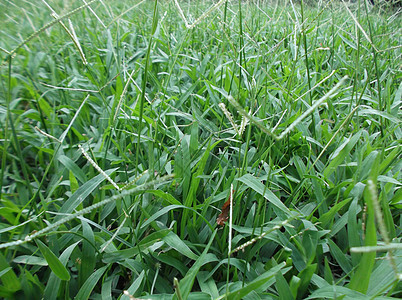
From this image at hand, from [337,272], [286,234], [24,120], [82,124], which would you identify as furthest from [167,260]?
[24,120]

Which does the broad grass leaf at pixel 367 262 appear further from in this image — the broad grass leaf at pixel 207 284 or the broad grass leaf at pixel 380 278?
the broad grass leaf at pixel 207 284

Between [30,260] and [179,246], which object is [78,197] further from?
[179,246]

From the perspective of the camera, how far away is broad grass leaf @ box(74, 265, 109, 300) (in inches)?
22.7

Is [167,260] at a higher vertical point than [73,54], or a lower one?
lower

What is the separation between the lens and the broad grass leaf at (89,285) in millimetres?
577

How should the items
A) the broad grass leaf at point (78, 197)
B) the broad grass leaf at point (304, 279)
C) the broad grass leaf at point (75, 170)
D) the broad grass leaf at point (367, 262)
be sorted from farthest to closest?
1. the broad grass leaf at point (75, 170)
2. the broad grass leaf at point (78, 197)
3. the broad grass leaf at point (304, 279)
4. the broad grass leaf at point (367, 262)

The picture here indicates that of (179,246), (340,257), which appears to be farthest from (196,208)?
(340,257)

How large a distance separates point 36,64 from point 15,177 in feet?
2.95

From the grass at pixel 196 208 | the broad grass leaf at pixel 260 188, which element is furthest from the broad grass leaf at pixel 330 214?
the broad grass leaf at pixel 260 188

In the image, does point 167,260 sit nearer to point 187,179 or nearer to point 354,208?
point 187,179

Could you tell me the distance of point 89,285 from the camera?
59 centimetres

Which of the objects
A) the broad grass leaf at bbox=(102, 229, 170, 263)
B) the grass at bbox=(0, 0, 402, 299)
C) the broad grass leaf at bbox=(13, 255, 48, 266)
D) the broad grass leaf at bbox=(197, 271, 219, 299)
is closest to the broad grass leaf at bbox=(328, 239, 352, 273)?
the grass at bbox=(0, 0, 402, 299)

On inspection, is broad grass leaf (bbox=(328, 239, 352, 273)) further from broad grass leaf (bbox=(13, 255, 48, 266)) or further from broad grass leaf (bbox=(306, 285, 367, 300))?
broad grass leaf (bbox=(13, 255, 48, 266))

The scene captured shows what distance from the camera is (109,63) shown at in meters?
1.57
